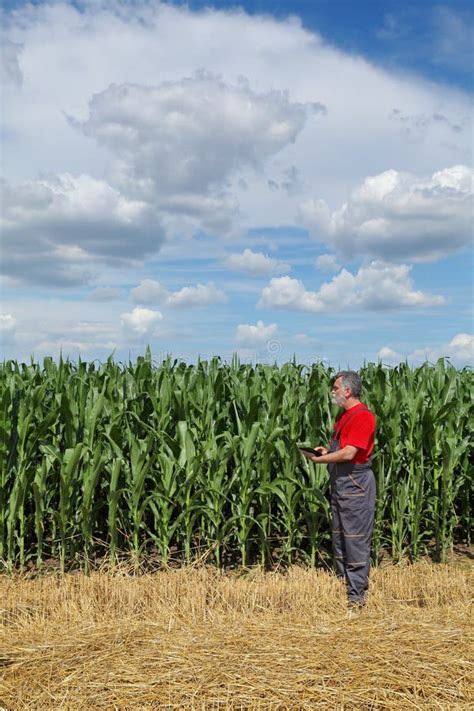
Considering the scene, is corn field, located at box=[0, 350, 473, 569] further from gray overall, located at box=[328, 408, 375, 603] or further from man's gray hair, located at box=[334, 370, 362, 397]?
man's gray hair, located at box=[334, 370, 362, 397]

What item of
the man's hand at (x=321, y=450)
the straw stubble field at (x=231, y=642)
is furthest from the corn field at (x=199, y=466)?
the man's hand at (x=321, y=450)

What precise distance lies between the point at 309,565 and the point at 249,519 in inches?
30.1

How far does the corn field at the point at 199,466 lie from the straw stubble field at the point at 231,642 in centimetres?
52

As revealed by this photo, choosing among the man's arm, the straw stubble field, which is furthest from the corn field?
the man's arm

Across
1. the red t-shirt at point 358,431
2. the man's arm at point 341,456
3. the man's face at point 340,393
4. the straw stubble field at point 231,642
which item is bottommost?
the straw stubble field at point 231,642

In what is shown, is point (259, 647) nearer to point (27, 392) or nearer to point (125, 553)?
point (125, 553)

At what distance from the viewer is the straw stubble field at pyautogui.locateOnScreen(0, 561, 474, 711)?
4656 mm

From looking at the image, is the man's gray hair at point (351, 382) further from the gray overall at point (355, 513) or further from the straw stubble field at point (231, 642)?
the straw stubble field at point (231, 642)

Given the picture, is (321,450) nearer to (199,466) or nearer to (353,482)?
(353,482)

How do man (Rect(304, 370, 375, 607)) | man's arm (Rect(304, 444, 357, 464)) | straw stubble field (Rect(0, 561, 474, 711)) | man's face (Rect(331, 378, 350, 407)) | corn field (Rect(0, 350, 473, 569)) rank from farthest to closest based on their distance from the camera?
corn field (Rect(0, 350, 473, 569)) < man's face (Rect(331, 378, 350, 407)) < man (Rect(304, 370, 375, 607)) < man's arm (Rect(304, 444, 357, 464)) < straw stubble field (Rect(0, 561, 474, 711))

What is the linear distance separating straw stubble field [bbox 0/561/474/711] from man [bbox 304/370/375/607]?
284mm

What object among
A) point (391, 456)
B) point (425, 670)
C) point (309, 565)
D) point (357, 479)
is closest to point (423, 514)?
point (391, 456)

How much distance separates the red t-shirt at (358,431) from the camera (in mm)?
6281

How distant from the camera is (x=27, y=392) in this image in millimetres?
7887
